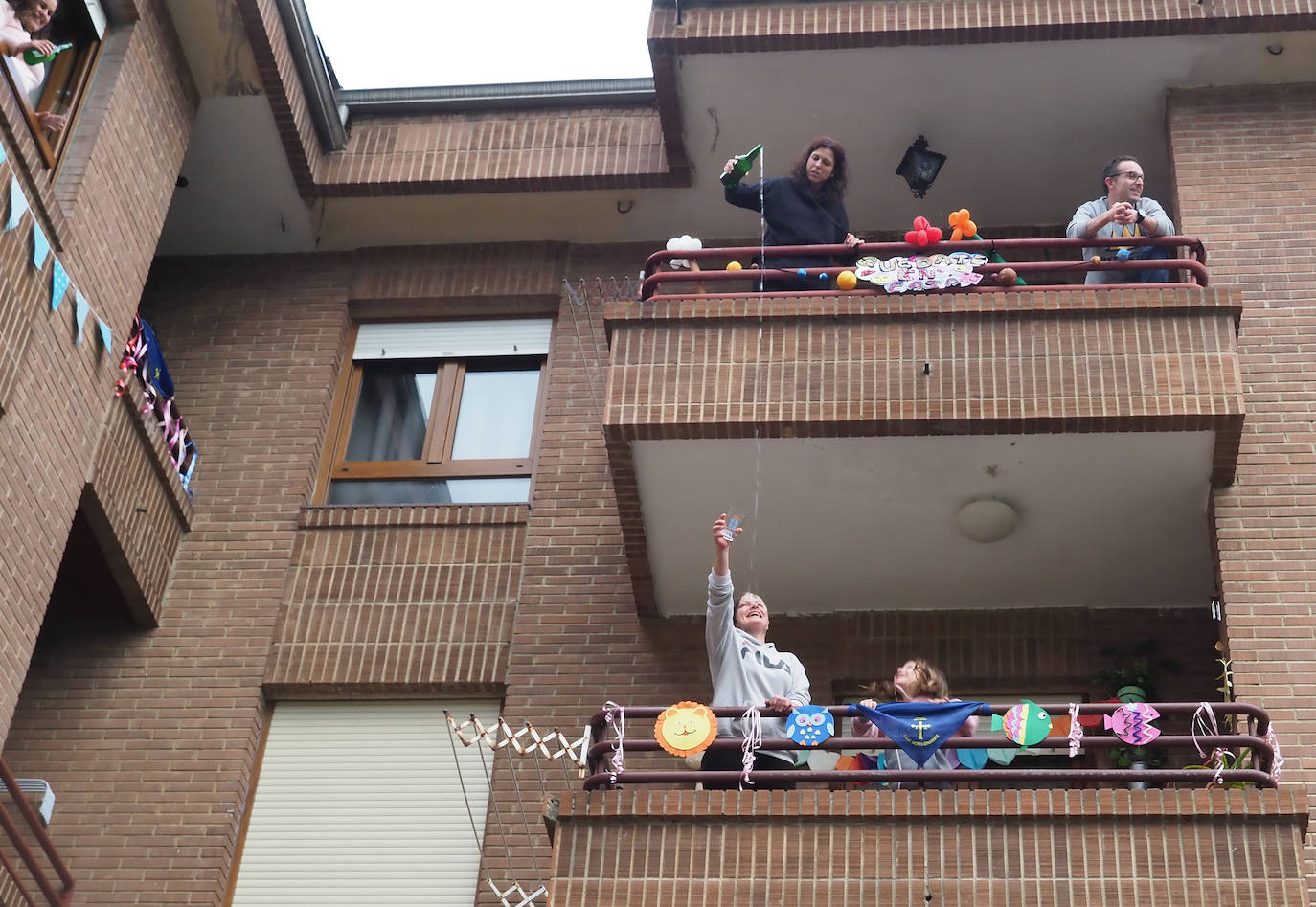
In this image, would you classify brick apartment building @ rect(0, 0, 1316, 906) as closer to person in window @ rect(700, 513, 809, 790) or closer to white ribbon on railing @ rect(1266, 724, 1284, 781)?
white ribbon on railing @ rect(1266, 724, 1284, 781)

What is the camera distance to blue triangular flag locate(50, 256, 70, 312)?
31.7ft

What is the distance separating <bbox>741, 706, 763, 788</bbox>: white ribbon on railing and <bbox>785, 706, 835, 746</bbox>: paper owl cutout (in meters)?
0.15

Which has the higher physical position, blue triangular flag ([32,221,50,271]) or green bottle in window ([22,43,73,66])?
green bottle in window ([22,43,73,66])

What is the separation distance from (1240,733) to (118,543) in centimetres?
679

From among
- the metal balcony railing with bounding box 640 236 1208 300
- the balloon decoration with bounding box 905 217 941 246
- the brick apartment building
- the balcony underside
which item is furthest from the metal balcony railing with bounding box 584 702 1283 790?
the balloon decoration with bounding box 905 217 941 246

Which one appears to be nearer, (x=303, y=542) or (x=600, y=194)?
(x=303, y=542)

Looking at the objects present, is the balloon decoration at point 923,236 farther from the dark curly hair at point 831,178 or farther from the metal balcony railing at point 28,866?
the metal balcony railing at point 28,866

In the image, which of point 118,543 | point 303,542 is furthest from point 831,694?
point 118,543

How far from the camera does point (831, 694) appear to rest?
10.8 metres

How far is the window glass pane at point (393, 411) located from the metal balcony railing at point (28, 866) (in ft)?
11.4

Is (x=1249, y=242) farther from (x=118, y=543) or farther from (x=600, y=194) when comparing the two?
(x=118, y=543)

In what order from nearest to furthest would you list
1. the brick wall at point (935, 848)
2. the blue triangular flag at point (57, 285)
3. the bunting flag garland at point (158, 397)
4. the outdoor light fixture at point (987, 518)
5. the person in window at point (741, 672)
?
1. the brick wall at point (935, 848)
2. the person in window at point (741, 672)
3. the blue triangular flag at point (57, 285)
4. the outdoor light fixture at point (987, 518)
5. the bunting flag garland at point (158, 397)

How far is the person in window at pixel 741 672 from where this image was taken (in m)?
8.48

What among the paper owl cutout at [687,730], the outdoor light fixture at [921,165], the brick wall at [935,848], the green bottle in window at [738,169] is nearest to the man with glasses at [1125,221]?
the outdoor light fixture at [921,165]
